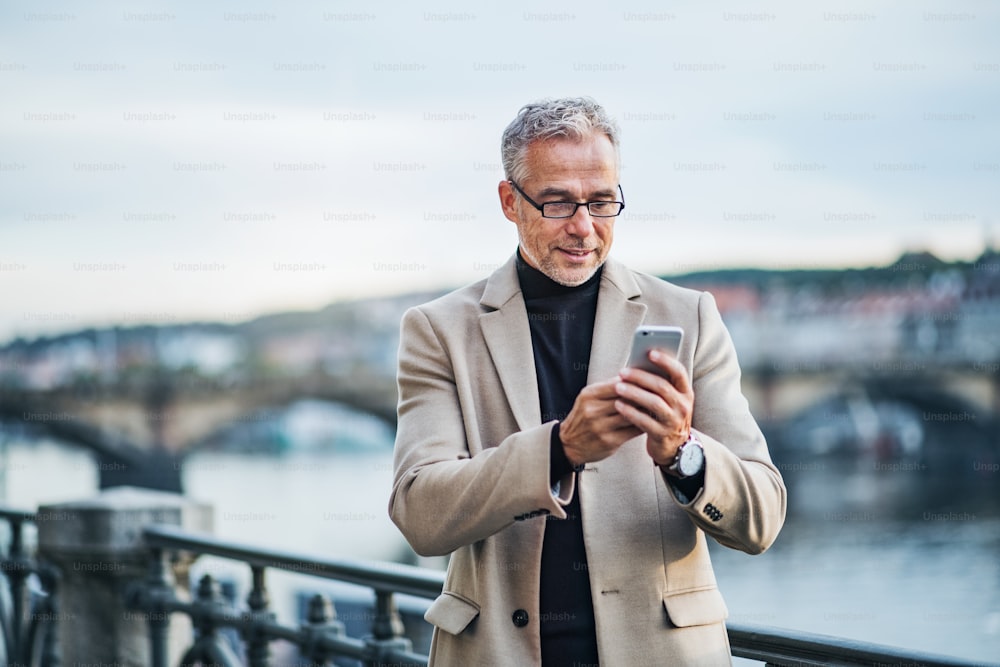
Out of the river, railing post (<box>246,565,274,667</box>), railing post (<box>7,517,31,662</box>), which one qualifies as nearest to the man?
railing post (<box>246,565,274,667</box>)

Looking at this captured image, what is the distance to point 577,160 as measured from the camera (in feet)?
5.60

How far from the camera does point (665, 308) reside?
6.02ft

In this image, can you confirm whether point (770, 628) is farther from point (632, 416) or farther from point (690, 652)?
point (632, 416)

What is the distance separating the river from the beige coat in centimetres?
618

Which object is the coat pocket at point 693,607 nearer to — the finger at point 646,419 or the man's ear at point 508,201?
the finger at point 646,419

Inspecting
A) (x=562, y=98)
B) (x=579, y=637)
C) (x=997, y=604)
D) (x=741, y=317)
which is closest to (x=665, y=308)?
(x=562, y=98)

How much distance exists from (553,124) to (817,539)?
25.9m

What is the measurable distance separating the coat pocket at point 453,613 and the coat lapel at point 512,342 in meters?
0.27

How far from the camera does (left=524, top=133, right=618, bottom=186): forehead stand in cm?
170

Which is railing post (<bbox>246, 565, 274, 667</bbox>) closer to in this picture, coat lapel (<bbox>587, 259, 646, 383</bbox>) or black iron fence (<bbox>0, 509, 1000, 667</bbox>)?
black iron fence (<bbox>0, 509, 1000, 667</bbox>)

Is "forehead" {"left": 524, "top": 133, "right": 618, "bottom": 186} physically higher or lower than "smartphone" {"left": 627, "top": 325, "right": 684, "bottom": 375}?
higher

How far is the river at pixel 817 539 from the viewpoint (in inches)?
719

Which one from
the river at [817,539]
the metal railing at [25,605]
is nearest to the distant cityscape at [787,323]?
the river at [817,539]

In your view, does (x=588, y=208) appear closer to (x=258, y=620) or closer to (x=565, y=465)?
(x=565, y=465)
